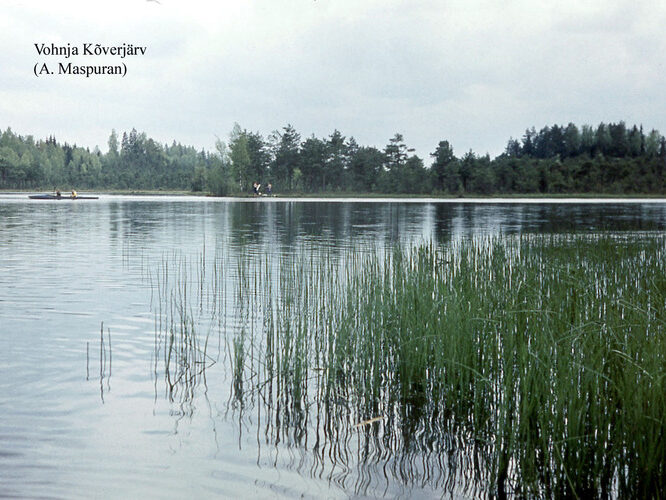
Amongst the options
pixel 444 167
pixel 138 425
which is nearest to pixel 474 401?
pixel 138 425

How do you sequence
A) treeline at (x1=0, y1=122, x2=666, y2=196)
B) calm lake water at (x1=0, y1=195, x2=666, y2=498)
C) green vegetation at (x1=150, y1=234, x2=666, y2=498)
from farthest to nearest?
treeline at (x1=0, y1=122, x2=666, y2=196)
calm lake water at (x1=0, y1=195, x2=666, y2=498)
green vegetation at (x1=150, y1=234, x2=666, y2=498)

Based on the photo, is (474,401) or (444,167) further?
(444,167)

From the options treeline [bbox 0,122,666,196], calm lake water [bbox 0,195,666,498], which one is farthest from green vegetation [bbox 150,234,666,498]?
treeline [bbox 0,122,666,196]

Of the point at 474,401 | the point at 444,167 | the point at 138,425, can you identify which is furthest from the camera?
the point at 444,167

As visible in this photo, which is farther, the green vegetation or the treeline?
the treeline

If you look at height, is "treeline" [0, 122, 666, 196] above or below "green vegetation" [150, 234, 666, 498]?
above

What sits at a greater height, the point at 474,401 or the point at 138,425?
the point at 474,401

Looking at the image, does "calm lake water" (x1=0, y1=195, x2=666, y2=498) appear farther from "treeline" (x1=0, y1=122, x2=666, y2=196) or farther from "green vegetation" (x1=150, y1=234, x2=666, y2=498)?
"treeline" (x1=0, y1=122, x2=666, y2=196)

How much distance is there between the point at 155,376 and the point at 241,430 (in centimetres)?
191

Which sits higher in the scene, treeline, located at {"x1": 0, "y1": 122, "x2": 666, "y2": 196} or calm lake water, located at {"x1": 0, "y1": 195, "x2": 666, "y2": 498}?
treeline, located at {"x1": 0, "y1": 122, "x2": 666, "y2": 196}

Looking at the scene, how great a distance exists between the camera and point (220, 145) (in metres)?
118

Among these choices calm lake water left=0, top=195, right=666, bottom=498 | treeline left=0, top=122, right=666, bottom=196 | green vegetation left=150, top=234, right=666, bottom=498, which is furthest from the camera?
treeline left=0, top=122, right=666, bottom=196

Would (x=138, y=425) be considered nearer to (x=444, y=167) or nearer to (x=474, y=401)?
(x=474, y=401)

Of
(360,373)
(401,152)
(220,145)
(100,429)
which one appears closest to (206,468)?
(100,429)
